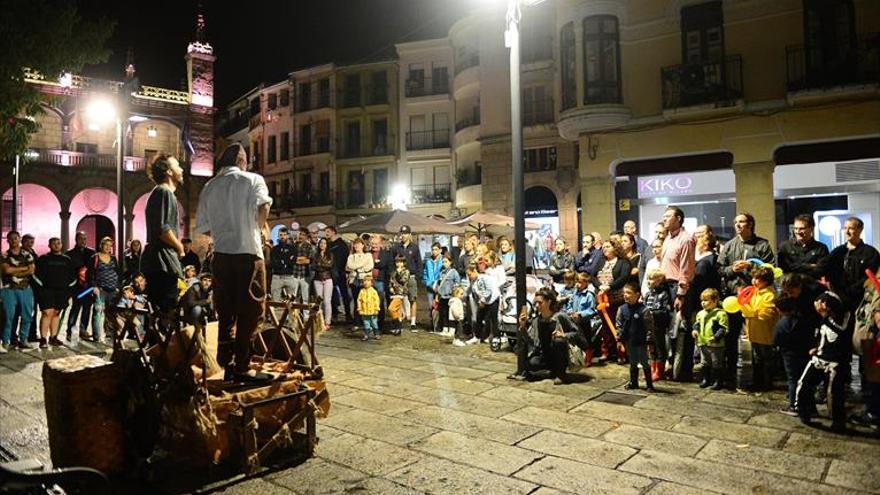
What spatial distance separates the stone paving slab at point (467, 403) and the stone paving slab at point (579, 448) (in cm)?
81

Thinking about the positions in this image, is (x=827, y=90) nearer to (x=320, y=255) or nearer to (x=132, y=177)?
(x=320, y=255)

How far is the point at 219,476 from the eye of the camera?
4332 mm

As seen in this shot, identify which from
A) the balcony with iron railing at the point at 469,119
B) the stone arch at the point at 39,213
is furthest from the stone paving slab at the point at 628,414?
the stone arch at the point at 39,213

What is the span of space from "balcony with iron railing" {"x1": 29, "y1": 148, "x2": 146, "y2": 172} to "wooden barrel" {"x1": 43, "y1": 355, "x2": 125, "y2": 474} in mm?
32115

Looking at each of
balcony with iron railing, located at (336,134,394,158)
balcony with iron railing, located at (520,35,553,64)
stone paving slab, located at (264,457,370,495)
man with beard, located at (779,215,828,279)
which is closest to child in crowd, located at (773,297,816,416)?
man with beard, located at (779,215,828,279)

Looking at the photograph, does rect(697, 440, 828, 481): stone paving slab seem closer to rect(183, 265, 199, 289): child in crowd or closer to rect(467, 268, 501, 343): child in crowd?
rect(467, 268, 501, 343): child in crowd

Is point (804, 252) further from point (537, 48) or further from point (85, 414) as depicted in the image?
point (537, 48)

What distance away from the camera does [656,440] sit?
5.02 m

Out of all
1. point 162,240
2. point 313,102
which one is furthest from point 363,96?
point 162,240

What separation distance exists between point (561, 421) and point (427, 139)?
34.9 meters

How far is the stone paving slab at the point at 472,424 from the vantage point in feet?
17.1

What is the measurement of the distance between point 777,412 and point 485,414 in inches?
116

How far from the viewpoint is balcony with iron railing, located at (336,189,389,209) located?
137 feet

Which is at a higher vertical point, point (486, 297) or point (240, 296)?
point (240, 296)
